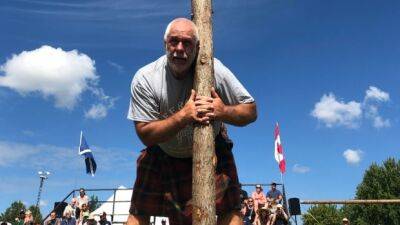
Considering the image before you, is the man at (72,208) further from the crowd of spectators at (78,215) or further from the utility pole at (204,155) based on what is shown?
the utility pole at (204,155)

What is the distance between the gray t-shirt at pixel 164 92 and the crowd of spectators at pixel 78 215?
8882 mm

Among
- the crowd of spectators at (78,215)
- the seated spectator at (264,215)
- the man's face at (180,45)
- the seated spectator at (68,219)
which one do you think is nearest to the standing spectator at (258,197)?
the seated spectator at (264,215)

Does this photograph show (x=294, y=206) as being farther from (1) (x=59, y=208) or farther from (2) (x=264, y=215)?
(1) (x=59, y=208)

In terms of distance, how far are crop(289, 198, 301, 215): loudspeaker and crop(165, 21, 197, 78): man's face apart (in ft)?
27.3

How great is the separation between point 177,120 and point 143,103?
276 mm

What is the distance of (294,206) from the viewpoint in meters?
10.2

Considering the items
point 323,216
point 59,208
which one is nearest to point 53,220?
point 59,208

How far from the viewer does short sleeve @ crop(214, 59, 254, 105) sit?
2.45 meters

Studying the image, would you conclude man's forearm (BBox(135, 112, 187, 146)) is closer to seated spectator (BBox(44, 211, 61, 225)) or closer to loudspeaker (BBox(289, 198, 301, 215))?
loudspeaker (BBox(289, 198, 301, 215))

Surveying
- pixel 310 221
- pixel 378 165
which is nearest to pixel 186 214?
pixel 378 165

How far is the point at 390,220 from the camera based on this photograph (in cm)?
3766

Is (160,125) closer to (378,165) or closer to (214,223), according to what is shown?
(214,223)

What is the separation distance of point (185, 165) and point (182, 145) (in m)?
0.19

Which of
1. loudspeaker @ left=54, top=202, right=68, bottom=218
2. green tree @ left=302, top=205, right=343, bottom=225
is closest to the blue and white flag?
loudspeaker @ left=54, top=202, right=68, bottom=218
